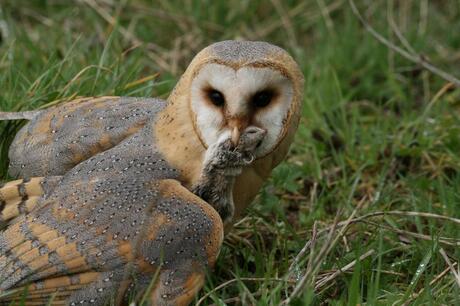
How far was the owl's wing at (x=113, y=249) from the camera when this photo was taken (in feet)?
12.2

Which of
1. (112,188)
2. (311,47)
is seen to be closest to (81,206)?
(112,188)

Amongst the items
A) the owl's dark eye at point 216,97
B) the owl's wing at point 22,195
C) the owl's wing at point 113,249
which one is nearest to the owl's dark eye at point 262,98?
the owl's dark eye at point 216,97

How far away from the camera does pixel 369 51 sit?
6.84 metres

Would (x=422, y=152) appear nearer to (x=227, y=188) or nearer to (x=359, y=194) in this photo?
(x=359, y=194)

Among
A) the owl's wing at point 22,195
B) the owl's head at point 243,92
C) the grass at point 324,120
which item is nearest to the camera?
the owl's head at point 243,92

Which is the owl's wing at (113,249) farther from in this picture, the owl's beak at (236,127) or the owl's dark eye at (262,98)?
the owl's dark eye at (262,98)

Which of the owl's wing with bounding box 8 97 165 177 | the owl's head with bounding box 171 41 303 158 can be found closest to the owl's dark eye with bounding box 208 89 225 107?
the owl's head with bounding box 171 41 303 158

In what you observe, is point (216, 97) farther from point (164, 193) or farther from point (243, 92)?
point (164, 193)

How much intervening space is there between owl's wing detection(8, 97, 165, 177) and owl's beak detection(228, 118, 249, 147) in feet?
2.15

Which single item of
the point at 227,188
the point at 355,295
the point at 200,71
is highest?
the point at 200,71

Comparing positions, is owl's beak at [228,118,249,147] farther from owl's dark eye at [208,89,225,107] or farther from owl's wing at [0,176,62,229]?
owl's wing at [0,176,62,229]

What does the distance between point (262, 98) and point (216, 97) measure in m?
0.18

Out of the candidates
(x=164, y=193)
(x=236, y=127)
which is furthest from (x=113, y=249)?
(x=236, y=127)

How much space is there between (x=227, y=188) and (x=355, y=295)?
2.25ft
